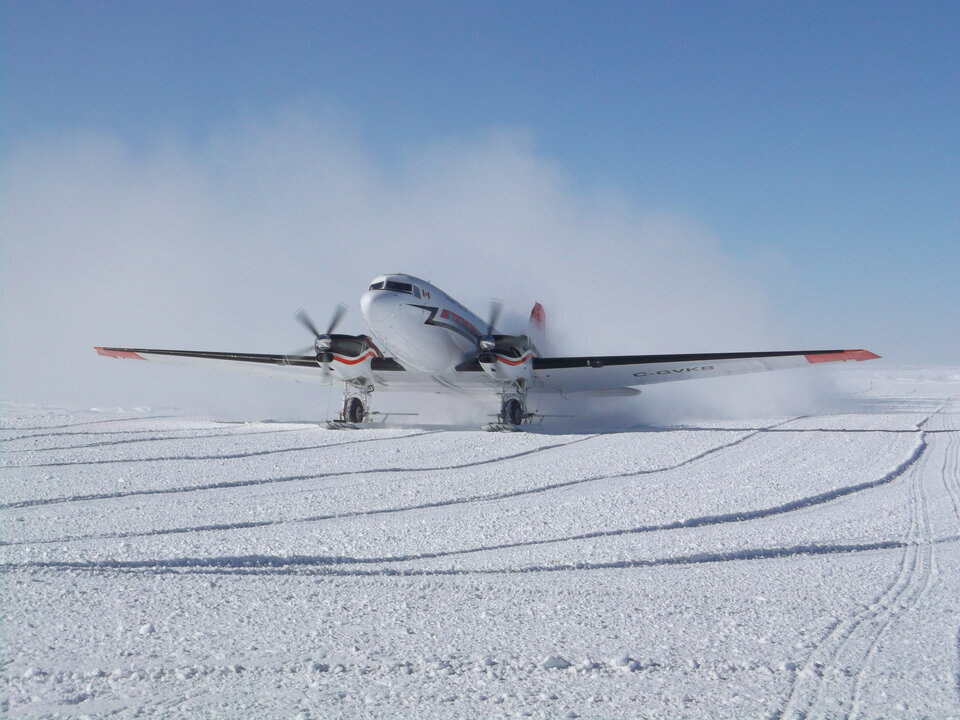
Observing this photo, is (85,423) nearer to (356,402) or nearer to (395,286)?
(356,402)

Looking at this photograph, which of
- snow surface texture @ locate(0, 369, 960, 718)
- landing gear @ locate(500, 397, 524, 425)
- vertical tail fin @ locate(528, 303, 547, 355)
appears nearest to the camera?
snow surface texture @ locate(0, 369, 960, 718)

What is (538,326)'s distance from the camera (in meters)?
31.5

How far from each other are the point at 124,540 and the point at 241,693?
3393mm

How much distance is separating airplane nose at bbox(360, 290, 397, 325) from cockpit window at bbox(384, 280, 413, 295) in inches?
10.4

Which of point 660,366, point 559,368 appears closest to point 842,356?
point 660,366

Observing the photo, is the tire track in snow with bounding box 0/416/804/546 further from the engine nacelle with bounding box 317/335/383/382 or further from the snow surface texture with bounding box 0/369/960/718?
the engine nacelle with bounding box 317/335/383/382

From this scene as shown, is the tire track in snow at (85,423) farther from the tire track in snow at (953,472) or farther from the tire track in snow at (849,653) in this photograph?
the tire track in snow at (953,472)

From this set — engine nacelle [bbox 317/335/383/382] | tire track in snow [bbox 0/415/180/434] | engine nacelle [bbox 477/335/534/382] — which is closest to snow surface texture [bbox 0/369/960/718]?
tire track in snow [bbox 0/415/180/434]

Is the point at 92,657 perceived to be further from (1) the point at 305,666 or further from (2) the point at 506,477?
(2) the point at 506,477

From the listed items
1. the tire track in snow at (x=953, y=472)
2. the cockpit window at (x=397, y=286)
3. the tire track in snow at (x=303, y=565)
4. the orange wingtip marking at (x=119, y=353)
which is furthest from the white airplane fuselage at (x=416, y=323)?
the tire track in snow at (x=303, y=565)

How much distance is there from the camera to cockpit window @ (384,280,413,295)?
18.5 metres

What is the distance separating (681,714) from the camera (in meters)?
3.13

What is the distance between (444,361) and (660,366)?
618cm

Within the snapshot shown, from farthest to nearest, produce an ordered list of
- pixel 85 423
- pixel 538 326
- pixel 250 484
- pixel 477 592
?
1. pixel 538 326
2. pixel 85 423
3. pixel 250 484
4. pixel 477 592
